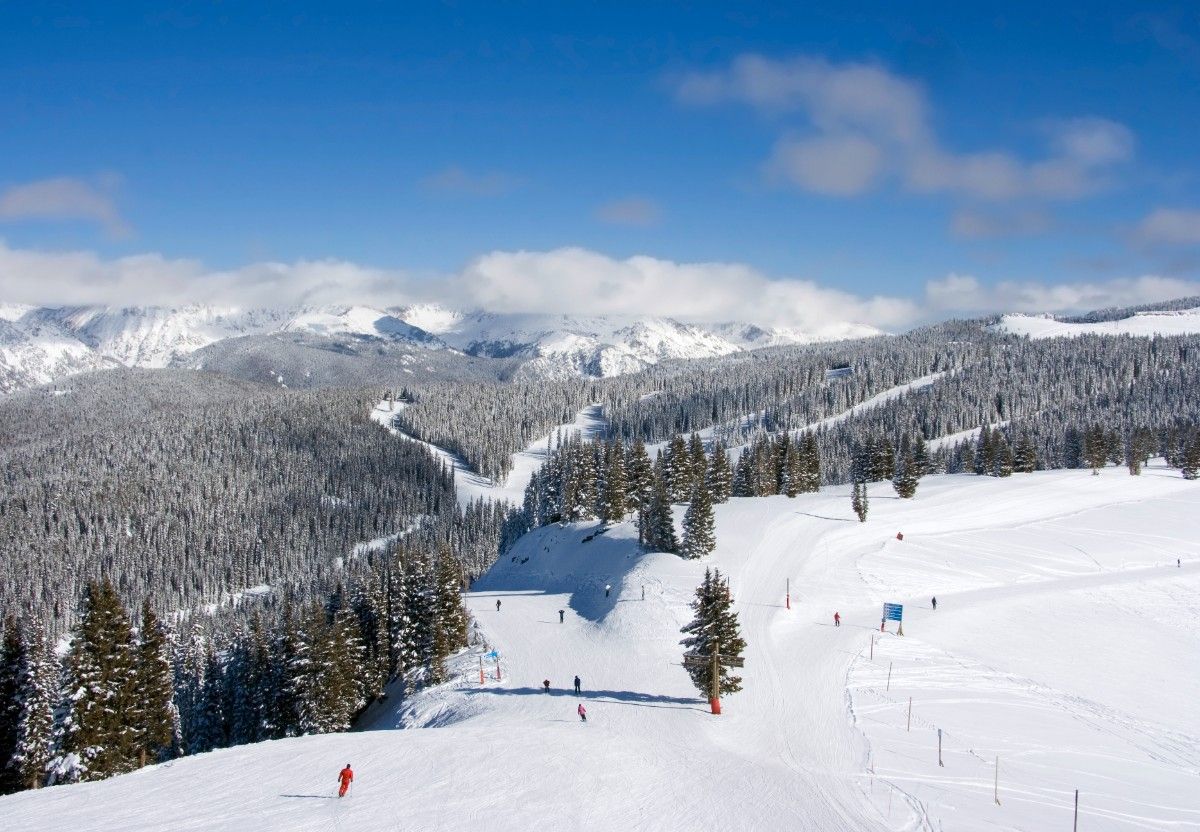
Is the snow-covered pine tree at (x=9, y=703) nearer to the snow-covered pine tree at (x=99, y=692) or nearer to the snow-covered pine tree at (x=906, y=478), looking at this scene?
the snow-covered pine tree at (x=99, y=692)

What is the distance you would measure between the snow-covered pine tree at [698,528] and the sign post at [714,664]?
97.2 feet

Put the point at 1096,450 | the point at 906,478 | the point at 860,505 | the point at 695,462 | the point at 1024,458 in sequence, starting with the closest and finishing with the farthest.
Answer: the point at 860,505 → the point at 906,478 → the point at 695,462 → the point at 1096,450 → the point at 1024,458

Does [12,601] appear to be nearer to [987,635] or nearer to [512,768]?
[512,768]

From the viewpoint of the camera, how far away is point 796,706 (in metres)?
39.3

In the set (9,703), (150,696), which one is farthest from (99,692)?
(9,703)

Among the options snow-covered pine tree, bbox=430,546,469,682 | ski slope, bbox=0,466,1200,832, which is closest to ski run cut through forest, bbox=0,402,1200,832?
ski slope, bbox=0,466,1200,832

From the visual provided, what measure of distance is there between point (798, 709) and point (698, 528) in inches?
1263

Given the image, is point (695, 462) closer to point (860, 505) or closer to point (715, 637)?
point (860, 505)

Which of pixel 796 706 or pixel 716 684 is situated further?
pixel 796 706

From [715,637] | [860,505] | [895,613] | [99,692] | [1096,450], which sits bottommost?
[895,613]

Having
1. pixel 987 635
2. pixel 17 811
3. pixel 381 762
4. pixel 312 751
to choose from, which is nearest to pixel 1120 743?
pixel 987 635

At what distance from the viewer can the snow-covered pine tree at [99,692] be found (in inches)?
1399

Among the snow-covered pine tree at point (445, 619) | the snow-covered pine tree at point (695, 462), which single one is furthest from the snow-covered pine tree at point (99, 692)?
the snow-covered pine tree at point (695, 462)

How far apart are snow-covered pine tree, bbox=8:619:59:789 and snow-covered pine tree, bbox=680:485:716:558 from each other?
4972cm
